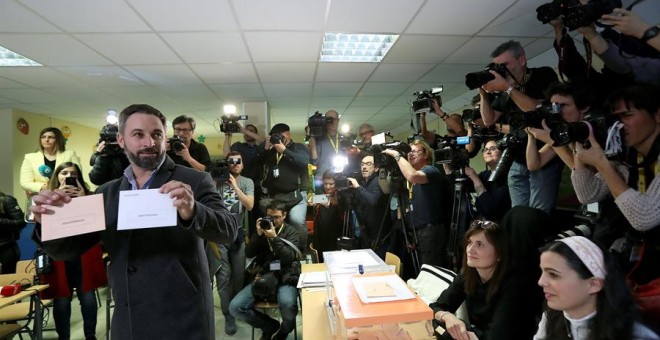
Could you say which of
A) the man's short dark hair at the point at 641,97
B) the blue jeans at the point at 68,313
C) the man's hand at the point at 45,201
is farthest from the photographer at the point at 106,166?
the man's short dark hair at the point at 641,97

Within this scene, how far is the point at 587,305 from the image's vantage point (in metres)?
1.10

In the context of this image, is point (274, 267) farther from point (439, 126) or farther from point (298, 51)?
point (439, 126)

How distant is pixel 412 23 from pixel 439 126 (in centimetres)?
494

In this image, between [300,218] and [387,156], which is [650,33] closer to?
[387,156]

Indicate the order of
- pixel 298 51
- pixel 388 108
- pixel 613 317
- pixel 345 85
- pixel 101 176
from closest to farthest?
pixel 613 317 < pixel 101 176 < pixel 298 51 < pixel 345 85 < pixel 388 108

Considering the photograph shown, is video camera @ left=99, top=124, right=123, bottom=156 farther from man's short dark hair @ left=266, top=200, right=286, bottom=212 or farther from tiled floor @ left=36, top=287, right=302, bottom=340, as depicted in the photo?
tiled floor @ left=36, top=287, right=302, bottom=340

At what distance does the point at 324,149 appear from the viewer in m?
3.57

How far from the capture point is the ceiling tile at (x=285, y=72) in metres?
3.63

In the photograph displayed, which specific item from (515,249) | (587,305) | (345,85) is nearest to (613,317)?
(587,305)

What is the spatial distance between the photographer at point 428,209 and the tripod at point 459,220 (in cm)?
19

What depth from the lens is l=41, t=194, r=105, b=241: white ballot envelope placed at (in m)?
0.97

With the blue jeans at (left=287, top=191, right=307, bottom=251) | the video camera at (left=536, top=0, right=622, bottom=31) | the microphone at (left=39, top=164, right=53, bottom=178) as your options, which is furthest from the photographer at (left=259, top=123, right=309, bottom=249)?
the video camera at (left=536, top=0, right=622, bottom=31)

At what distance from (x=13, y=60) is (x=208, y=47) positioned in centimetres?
226

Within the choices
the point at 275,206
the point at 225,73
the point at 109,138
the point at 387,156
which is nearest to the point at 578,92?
the point at 387,156
